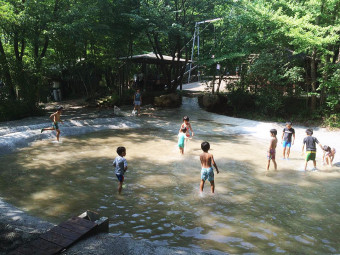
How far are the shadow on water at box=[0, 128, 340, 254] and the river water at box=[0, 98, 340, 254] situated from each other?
2 cm

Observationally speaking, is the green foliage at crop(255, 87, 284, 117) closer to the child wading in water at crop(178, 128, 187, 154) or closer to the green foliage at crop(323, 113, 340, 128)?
the green foliage at crop(323, 113, 340, 128)

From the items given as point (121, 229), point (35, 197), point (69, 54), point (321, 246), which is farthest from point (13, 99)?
point (321, 246)

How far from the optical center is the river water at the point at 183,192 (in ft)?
17.8

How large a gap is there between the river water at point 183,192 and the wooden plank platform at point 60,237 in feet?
2.98

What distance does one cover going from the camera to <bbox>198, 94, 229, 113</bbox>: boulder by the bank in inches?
786

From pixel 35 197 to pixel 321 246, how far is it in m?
6.22

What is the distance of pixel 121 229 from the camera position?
557 cm

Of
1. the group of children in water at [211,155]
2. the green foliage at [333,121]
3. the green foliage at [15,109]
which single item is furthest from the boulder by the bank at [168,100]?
the green foliage at [333,121]

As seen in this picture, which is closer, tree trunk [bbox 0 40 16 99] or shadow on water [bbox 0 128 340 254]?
shadow on water [bbox 0 128 340 254]

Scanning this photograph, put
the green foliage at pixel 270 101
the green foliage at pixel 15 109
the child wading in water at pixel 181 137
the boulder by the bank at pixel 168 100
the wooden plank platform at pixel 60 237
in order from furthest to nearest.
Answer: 1. the boulder by the bank at pixel 168 100
2. the green foliage at pixel 270 101
3. the green foliage at pixel 15 109
4. the child wading in water at pixel 181 137
5. the wooden plank platform at pixel 60 237

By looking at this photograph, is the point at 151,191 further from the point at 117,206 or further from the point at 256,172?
the point at 256,172

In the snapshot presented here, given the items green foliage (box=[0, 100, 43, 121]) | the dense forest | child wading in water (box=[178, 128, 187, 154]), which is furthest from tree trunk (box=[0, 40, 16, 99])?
child wading in water (box=[178, 128, 187, 154])

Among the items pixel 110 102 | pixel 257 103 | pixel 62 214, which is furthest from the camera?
pixel 110 102

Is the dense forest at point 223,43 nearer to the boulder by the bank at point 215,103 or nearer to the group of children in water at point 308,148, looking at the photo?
the boulder by the bank at point 215,103
